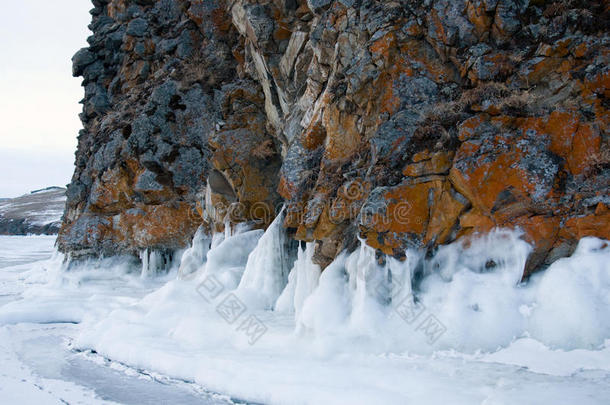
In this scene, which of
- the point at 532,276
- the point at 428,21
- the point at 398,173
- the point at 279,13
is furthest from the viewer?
the point at 279,13

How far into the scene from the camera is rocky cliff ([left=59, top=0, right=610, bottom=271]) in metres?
6.77

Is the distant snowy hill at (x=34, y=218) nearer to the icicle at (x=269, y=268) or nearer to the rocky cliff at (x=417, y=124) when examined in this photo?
the rocky cliff at (x=417, y=124)

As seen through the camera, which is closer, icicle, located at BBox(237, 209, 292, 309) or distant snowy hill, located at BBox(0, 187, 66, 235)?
icicle, located at BBox(237, 209, 292, 309)

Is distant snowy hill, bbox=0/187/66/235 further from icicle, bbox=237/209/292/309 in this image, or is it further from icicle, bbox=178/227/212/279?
icicle, bbox=237/209/292/309

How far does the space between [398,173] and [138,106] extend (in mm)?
13934

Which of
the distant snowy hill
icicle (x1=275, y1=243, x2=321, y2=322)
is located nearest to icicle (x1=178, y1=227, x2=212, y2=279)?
icicle (x1=275, y1=243, x2=321, y2=322)

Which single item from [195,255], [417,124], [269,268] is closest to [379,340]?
[417,124]

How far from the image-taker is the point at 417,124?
8.04m

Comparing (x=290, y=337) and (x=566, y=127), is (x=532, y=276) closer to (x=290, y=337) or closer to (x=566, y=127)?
(x=566, y=127)

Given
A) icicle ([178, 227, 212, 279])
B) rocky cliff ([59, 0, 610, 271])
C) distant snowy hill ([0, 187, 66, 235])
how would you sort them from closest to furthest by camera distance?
rocky cliff ([59, 0, 610, 271]), icicle ([178, 227, 212, 279]), distant snowy hill ([0, 187, 66, 235])

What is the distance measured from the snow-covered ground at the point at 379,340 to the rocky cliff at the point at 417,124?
0.49 m

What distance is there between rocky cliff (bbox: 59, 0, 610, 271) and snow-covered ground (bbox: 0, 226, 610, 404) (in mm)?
493

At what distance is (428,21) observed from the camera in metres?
8.70

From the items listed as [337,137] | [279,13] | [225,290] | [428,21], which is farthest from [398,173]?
[279,13]
